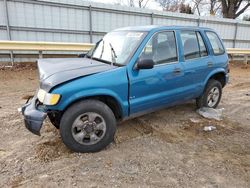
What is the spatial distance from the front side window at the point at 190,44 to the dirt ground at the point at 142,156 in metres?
1.34

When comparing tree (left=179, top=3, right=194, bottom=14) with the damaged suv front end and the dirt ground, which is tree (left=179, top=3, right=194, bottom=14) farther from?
the damaged suv front end

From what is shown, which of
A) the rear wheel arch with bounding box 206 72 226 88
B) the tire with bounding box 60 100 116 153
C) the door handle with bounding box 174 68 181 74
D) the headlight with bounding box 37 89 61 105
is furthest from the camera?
the rear wheel arch with bounding box 206 72 226 88

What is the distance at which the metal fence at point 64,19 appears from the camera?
9523mm

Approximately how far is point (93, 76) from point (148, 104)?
120 centimetres

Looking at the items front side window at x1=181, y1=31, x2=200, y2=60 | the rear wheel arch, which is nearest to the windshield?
front side window at x1=181, y1=31, x2=200, y2=60

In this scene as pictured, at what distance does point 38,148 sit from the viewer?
3645 mm

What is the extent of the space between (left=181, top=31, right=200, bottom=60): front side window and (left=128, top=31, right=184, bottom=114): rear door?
287 mm

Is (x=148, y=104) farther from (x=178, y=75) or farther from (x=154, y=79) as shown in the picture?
(x=178, y=75)

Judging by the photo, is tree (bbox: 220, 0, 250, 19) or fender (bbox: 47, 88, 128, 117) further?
tree (bbox: 220, 0, 250, 19)

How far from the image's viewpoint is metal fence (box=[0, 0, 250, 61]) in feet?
31.2

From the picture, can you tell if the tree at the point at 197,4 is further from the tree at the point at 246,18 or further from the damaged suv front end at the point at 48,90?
the damaged suv front end at the point at 48,90

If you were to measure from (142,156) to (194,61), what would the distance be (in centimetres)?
233

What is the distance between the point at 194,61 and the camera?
478 centimetres

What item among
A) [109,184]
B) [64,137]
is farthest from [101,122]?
[109,184]
